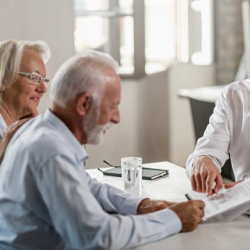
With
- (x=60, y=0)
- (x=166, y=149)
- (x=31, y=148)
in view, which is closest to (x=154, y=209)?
(x=31, y=148)

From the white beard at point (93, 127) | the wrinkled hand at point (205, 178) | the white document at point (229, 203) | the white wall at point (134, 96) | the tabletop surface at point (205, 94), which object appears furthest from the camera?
the tabletop surface at point (205, 94)

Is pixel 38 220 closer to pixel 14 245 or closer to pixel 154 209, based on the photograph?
pixel 14 245

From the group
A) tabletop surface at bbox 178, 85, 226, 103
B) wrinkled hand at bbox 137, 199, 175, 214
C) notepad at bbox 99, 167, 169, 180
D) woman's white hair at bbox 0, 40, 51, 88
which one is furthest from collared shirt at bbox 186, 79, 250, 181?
tabletop surface at bbox 178, 85, 226, 103

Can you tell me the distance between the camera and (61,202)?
104cm

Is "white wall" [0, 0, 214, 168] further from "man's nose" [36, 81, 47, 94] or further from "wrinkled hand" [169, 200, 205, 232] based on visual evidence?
"wrinkled hand" [169, 200, 205, 232]

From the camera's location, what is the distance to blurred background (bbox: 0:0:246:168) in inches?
130

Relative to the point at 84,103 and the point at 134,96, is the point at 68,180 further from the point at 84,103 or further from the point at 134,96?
the point at 134,96

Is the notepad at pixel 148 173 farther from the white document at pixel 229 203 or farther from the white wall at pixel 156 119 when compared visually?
the white wall at pixel 156 119

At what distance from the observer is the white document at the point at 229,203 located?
138 centimetres

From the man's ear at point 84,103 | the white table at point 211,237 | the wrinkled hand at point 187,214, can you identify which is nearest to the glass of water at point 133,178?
the white table at point 211,237

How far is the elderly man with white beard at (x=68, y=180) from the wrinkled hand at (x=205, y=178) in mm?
364

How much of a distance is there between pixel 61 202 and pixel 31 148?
0.16 m

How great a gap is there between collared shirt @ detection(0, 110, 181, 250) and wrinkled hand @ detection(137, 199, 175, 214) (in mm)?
157

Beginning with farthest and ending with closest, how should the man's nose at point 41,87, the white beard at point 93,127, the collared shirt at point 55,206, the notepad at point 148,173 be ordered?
1. the man's nose at point 41,87
2. the notepad at point 148,173
3. the white beard at point 93,127
4. the collared shirt at point 55,206
